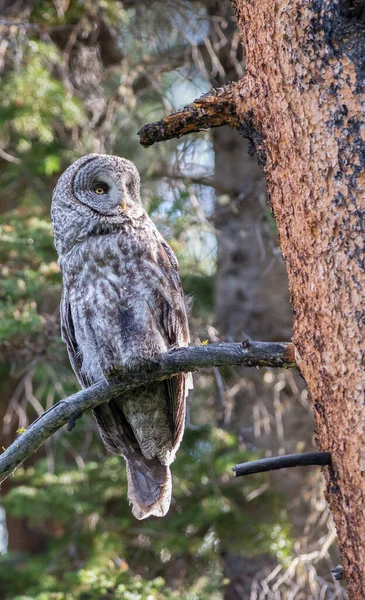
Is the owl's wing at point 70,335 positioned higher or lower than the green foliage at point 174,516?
higher

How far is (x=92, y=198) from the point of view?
350 centimetres

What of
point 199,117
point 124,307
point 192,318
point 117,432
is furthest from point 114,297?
point 192,318

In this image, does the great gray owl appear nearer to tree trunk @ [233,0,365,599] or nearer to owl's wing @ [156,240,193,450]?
owl's wing @ [156,240,193,450]

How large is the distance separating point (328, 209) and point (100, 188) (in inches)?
71.8

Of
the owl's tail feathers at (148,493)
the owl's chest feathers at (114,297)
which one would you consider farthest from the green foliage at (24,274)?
the owl's tail feathers at (148,493)

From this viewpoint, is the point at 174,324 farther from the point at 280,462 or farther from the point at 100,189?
the point at 280,462

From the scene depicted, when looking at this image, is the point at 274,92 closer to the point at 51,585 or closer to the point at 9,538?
the point at 51,585

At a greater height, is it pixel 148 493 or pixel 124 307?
pixel 124 307

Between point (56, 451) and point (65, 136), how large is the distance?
9.39 ft

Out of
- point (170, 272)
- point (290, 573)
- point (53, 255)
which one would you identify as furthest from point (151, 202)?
point (290, 573)

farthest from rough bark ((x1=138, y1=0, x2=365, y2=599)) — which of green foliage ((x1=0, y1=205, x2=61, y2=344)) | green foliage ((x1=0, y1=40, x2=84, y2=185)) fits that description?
green foliage ((x1=0, y1=40, x2=84, y2=185))

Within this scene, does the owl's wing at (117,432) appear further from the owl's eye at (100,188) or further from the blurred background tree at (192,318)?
the blurred background tree at (192,318)

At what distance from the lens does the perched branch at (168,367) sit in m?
2.15

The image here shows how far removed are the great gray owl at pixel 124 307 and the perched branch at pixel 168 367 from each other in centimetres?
59
